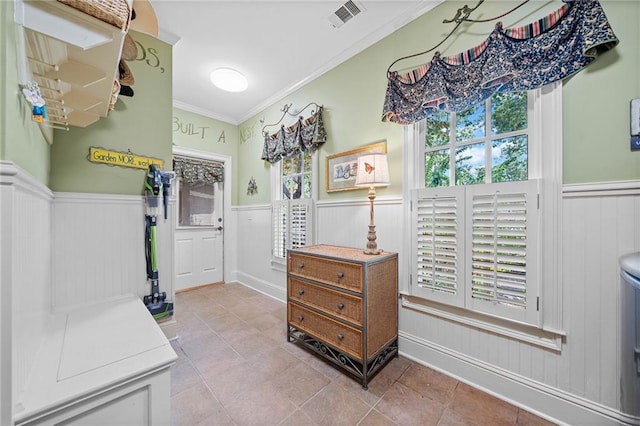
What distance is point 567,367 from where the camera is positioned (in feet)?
4.28

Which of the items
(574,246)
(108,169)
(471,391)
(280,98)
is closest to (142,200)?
(108,169)

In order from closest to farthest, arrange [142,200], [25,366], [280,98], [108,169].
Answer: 1. [25,366]
2. [108,169]
3. [142,200]
4. [280,98]

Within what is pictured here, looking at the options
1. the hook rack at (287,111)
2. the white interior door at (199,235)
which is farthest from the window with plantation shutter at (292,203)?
the white interior door at (199,235)

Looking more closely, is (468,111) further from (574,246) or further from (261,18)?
(261,18)

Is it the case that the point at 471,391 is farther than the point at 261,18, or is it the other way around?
the point at 261,18

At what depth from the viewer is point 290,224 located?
9.57 ft

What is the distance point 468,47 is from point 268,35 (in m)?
1.64

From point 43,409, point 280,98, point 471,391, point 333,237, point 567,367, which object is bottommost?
point 471,391

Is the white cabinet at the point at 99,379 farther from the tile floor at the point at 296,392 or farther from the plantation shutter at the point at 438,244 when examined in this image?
the plantation shutter at the point at 438,244

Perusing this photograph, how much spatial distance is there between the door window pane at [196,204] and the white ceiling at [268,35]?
1.34 m

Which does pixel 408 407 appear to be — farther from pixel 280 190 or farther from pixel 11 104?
pixel 280 190

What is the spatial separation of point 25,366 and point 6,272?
1.38 ft

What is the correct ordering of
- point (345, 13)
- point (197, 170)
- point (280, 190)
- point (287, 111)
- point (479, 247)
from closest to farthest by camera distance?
point (479, 247) → point (345, 13) → point (287, 111) → point (280, 190) → point (197, 170)

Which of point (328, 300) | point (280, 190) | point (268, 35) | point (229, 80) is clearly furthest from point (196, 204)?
Result: point (328, 300)
